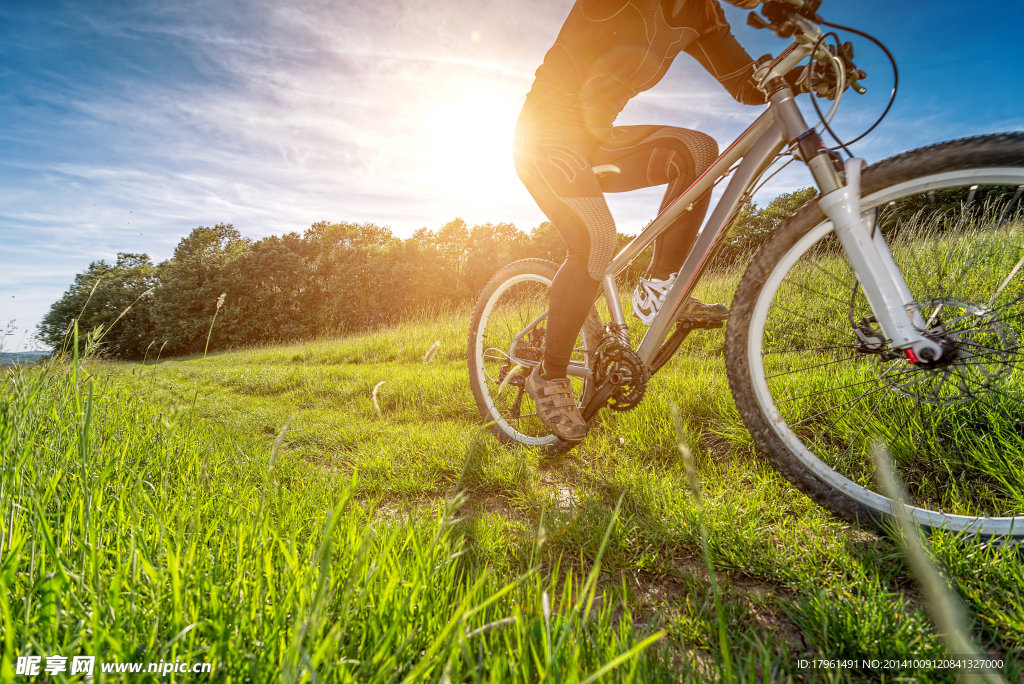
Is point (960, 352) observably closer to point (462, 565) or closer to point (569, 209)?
point (569, 209)

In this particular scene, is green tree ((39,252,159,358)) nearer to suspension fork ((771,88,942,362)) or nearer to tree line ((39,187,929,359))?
tree line ((39,187,929,359))

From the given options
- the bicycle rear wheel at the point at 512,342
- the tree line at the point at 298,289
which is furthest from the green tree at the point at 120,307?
the bicycle rear wheel at the point at 512,342

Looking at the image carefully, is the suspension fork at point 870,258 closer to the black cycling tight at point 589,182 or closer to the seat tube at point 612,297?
the black cycling tight at point 589,182

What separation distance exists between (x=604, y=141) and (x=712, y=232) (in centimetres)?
83

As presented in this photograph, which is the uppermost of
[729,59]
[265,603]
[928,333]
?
[729,59]

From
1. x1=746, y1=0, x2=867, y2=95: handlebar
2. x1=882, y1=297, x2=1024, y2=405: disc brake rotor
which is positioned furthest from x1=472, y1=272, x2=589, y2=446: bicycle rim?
x1=746, y1=0, x2=867, y2=95: handlebar

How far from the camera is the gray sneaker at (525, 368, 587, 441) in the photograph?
2426mm

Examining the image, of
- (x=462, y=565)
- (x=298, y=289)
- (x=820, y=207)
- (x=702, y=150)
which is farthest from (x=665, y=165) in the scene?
(x=298, y=289)

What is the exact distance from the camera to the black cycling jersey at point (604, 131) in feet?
7.12

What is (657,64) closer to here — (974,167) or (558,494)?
(974,167)

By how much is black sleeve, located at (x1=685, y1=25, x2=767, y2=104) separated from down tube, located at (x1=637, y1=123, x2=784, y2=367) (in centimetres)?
64

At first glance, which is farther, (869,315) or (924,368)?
(869,315)

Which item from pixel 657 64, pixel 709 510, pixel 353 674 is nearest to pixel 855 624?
pixel 709 510

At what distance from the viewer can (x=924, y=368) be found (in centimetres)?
146
